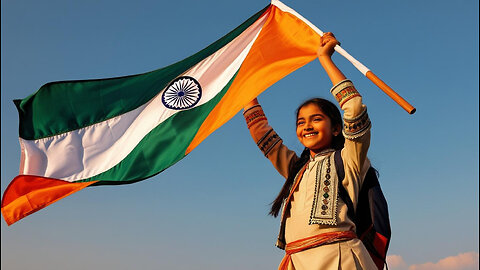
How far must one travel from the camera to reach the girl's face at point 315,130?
486 centimetres

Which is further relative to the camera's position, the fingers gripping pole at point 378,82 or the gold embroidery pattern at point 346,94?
the gold embroidery pattern at point 346,94

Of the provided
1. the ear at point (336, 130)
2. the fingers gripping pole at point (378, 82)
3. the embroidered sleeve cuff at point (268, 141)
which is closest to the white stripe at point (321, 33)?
Result: the fingers gripping pole at point (378, 82)

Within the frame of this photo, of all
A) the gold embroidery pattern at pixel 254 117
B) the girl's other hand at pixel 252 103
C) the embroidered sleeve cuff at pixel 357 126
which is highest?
the girl's other hand at pixel 252 103

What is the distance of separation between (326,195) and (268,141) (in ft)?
3.88

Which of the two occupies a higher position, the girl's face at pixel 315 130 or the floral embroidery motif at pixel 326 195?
the girl's face at pixel 315 130

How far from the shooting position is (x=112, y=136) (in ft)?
20.1

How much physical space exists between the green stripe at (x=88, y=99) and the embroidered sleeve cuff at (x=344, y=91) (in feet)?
7.32

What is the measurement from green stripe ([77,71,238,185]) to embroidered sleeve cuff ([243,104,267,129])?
41cm

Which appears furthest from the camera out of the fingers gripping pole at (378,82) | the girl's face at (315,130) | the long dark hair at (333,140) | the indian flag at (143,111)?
the indian flag at (143,111)

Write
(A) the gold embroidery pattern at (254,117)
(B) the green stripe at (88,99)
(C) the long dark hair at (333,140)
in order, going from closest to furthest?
(C) the long dark hair at (333,140)
(A) the gold embroidery pattern at (254,117)
(B) the green stripe at (88,99)

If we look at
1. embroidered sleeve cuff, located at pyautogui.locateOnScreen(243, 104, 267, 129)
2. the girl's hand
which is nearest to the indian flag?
embroidered sleeve cuff, located at pyautogui.locateOnScreen(243, 104, 267, 129)

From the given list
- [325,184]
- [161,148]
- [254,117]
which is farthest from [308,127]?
[161,148]

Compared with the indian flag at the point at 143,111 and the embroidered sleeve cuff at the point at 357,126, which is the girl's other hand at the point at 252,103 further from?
the embroidered sleeve cuff at the point at 357,126

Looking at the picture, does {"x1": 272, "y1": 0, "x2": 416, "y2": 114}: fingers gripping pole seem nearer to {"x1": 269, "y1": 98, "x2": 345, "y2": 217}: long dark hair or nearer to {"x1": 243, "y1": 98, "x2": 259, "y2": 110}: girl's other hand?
{"x1": 269, "y1": 98, "x2": 345, "y2": 217}: long dark hair
